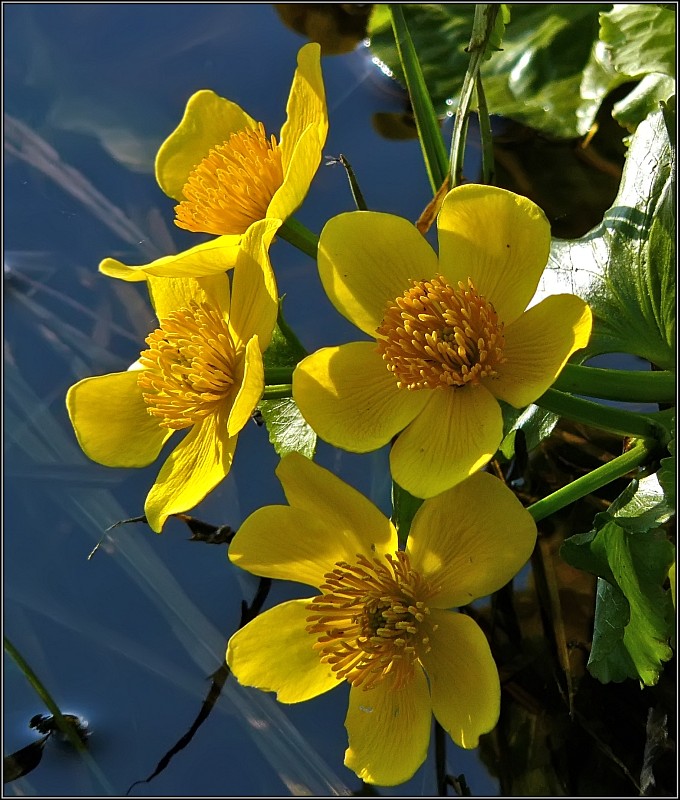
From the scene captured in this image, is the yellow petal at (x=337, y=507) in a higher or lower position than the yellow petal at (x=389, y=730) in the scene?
higher

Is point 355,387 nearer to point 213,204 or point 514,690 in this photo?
point 213,204

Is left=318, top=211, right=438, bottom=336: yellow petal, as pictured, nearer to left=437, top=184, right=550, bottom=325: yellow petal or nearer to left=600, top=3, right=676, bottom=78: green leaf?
left=437, top=184, right=550, bottom=325: yellow petal

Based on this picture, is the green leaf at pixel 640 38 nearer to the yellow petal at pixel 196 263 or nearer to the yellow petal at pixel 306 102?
the yellow petal at pixel 306 102

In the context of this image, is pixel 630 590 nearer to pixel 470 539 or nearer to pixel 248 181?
pixel 470 539

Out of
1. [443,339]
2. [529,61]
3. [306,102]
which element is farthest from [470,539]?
[529,61]

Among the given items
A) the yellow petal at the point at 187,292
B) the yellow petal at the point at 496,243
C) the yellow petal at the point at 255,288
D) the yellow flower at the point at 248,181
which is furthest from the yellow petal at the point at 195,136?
the yellow petal at the point at 496,243

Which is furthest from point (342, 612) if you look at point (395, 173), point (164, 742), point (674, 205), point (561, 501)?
point (395, 173)
